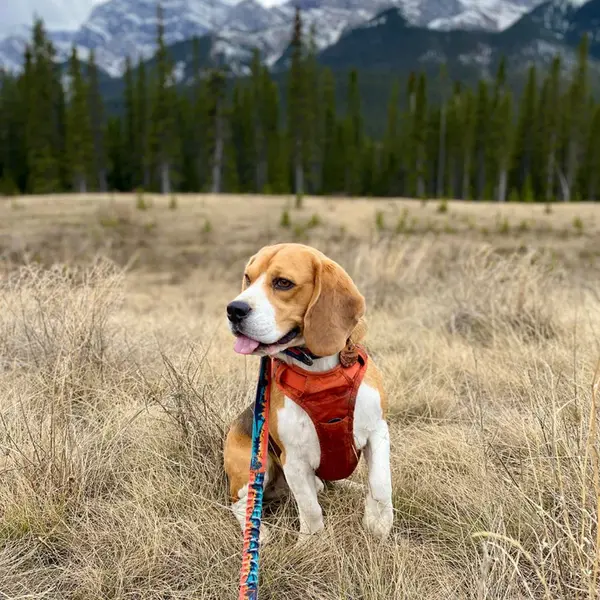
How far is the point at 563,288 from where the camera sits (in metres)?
7.91

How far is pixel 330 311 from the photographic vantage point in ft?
7.20

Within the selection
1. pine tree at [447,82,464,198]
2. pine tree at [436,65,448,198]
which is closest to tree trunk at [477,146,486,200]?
pine tree at [447,82,464,198]

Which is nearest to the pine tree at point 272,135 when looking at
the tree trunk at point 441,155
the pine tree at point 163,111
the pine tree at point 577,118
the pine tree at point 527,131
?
the pine tree at point 163,111

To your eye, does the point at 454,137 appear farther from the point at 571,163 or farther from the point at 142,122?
the point at 142,122

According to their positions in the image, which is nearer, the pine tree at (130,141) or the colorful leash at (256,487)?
the colorful leash at (256,487)

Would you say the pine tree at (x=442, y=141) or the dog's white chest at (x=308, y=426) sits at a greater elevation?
the pine tree at (x=442, y=141)

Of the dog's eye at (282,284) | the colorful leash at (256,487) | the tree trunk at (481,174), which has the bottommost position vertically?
the colorful leash at (256,487)

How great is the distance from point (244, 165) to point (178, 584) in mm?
55386

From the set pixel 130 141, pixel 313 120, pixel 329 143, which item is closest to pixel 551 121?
pixel 313 120

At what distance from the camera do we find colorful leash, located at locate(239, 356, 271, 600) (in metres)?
1.81

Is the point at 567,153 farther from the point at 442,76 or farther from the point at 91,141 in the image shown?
the point at 91,141

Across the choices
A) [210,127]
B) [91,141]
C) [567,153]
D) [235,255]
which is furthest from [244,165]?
[235,255]

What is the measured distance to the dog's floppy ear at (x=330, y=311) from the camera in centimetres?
217

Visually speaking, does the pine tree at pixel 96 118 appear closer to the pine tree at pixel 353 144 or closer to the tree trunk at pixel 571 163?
the pine tree at pixel 353 144
